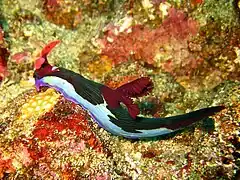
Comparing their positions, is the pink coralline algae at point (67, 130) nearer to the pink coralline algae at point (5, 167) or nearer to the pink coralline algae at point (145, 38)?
the pink coralline algae at point (5, 167)

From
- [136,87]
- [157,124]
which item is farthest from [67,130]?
[157,124]

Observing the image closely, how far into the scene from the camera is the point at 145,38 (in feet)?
14.6

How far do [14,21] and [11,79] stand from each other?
1.02 m

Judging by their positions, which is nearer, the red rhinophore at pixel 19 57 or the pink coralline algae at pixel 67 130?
the pink coralline algae at pixel 67 130

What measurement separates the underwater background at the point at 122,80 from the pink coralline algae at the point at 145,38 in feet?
0.05

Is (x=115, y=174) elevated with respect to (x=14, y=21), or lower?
lower

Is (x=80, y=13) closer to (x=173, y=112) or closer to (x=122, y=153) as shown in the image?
Answer: (x=173, y=112)

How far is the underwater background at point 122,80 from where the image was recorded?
9.61 feet

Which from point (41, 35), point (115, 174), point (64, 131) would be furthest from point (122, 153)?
point (41, 35)

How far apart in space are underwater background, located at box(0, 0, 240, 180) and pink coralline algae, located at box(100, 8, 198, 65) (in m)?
0.01

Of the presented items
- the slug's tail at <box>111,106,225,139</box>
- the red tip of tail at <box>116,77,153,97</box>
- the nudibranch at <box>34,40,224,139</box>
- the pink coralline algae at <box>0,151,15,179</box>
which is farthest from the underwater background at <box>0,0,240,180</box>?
the red tip of tail at <box>116,77,153,97</box>

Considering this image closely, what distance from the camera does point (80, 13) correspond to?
512 cm

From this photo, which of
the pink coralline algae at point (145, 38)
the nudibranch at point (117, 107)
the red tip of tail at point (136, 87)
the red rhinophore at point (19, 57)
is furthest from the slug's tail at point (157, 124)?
the red rhinophore at point (19, 57)

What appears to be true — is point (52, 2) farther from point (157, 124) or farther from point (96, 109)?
point (157, 124)
